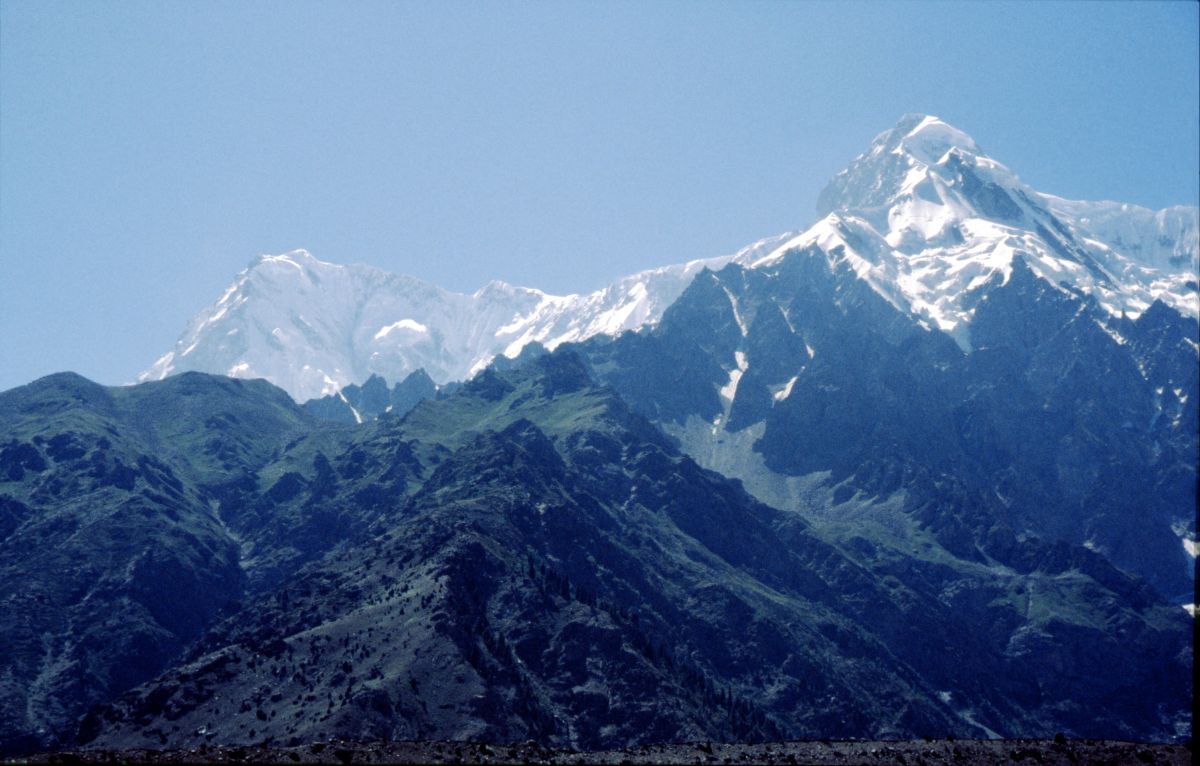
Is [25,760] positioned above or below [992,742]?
above

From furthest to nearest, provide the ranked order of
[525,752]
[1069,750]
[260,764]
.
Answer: [1069,750], [525,752], [260,764]

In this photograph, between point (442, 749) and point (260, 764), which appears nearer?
point (260, 764)

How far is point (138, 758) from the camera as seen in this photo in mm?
102375

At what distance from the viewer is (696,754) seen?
115875 mm

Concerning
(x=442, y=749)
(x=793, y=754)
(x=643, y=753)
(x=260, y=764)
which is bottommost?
(x=793, y=754)

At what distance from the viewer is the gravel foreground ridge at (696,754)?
104m

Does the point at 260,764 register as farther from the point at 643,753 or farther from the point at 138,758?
the point at 643,753

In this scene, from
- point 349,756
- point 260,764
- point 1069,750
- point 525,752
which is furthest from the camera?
point 1069,750

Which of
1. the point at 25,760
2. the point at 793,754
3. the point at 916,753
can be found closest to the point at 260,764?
the point at 25,760

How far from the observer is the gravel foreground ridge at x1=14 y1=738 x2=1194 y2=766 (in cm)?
10391

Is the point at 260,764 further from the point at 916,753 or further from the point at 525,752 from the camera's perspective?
the point at 916,753

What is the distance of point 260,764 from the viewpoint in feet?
320

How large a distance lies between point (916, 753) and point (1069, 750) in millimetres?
17340

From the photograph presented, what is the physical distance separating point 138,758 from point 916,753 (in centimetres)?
7672
